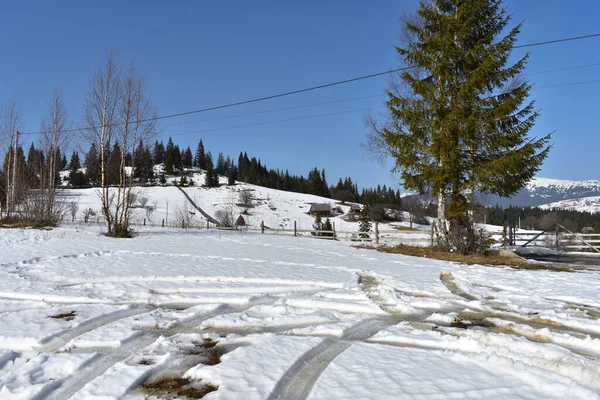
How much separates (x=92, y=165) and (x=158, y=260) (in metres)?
12.1

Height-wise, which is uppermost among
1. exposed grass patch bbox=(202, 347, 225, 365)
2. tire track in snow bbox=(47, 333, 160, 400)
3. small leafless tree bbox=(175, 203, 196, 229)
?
small leafless tree bbox=(175, 203, 196, 229)

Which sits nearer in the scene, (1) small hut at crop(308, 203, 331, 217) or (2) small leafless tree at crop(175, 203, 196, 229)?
(2) small leafless tree at crop(175, 203, 196, 229)

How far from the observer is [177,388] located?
2.87 m

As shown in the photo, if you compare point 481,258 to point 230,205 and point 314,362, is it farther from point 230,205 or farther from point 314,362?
point 230,205

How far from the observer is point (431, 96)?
46.6ft

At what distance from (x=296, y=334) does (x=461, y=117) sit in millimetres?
11907

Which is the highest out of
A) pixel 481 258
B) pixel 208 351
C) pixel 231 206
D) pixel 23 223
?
pixel 231 206

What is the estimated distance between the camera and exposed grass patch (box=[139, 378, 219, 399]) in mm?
2764

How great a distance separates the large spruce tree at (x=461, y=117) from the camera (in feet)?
43.4

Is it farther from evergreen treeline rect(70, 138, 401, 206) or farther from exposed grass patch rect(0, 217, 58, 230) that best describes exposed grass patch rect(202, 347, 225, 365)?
evergreen treeline rect(70, 138, 401, 206)

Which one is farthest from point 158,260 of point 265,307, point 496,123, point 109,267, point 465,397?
point 496,123

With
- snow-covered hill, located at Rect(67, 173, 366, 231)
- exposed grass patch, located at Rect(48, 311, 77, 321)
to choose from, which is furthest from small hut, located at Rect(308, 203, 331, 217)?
exposed grass patch, located at Rect(48, 311, 77, 321)

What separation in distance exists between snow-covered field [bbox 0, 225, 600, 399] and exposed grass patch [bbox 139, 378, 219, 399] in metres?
0.05

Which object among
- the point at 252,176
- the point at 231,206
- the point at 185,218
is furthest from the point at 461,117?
the point at 252,176
